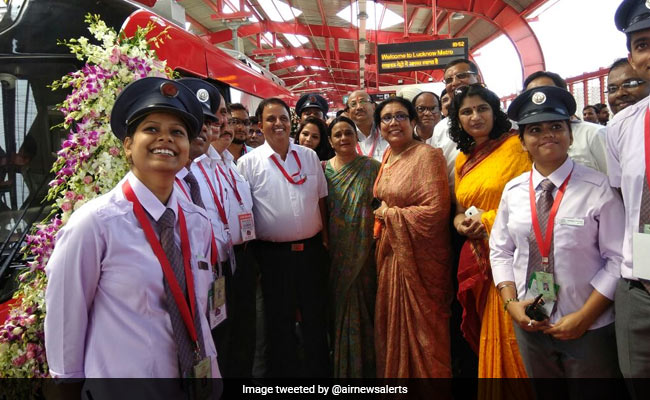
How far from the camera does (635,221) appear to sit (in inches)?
54.2

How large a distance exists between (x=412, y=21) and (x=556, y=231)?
11500mm

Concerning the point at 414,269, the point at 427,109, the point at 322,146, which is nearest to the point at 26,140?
the point at 322,146

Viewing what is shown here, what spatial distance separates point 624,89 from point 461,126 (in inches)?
39.3

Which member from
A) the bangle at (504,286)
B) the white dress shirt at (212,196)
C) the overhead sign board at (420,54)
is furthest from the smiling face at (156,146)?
the overhead sign board at (420,54)

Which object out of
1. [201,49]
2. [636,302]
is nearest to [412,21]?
[201,49]

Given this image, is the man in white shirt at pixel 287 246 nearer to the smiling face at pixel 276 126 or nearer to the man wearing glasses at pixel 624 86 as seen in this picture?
the smiling face at pixel 276 126

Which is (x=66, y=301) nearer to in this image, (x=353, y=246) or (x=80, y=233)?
(x=80, y=233)

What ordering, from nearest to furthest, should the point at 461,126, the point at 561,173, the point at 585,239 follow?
1. the point at 585,239
2. the point at 561,173
3. the point at 461,126

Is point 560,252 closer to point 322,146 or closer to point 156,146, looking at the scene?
point 156,146

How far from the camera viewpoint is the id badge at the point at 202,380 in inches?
47.8

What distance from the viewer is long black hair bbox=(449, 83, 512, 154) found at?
2162mm

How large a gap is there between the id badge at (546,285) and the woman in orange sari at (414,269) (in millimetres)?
733

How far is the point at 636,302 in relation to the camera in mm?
1360

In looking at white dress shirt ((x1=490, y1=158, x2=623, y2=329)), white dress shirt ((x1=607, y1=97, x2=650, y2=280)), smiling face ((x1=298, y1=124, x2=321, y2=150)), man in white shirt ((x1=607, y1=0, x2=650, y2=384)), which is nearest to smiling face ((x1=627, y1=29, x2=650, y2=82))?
man in white shirt ((x1=607, y1=0, x2=650, y2=384))
